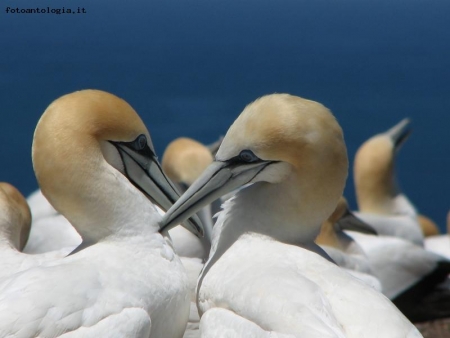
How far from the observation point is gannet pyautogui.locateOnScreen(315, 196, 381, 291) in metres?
4.90

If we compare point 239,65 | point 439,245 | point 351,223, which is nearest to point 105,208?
point 351,223

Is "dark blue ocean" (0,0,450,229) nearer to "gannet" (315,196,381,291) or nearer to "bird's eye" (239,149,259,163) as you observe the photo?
"gannet" (315,196,381,291)

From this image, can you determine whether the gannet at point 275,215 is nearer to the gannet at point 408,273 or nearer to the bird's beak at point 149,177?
the bird's beak at point 149,177

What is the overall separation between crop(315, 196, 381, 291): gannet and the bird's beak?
1193 mm

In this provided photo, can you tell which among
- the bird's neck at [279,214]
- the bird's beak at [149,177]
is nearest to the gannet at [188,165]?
the bird's beak at [149,177]

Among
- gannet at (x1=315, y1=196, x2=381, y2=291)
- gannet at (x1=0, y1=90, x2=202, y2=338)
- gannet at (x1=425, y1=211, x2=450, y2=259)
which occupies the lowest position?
gannet at (x1=425, y1=211, x2=450, y2=259)

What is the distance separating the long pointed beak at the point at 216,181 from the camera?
3.14m

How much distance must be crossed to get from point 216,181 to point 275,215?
21 centimetres

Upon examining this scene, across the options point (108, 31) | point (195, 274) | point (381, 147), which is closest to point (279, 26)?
point (108, 31)

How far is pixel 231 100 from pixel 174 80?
2.08 feet

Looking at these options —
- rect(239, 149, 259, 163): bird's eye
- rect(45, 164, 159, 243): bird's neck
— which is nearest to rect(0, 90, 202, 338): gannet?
rect(45, 164, 159, 243): bird's neck

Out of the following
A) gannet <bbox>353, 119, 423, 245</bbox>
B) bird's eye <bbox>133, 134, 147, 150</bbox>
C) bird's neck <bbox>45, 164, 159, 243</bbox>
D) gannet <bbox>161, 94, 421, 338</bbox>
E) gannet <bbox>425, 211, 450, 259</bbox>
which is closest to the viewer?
gannet <bbox>161, 94, 421, 338</bbox>

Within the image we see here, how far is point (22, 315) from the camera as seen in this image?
2.76 metres

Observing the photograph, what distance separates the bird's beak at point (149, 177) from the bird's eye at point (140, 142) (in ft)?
0.05
